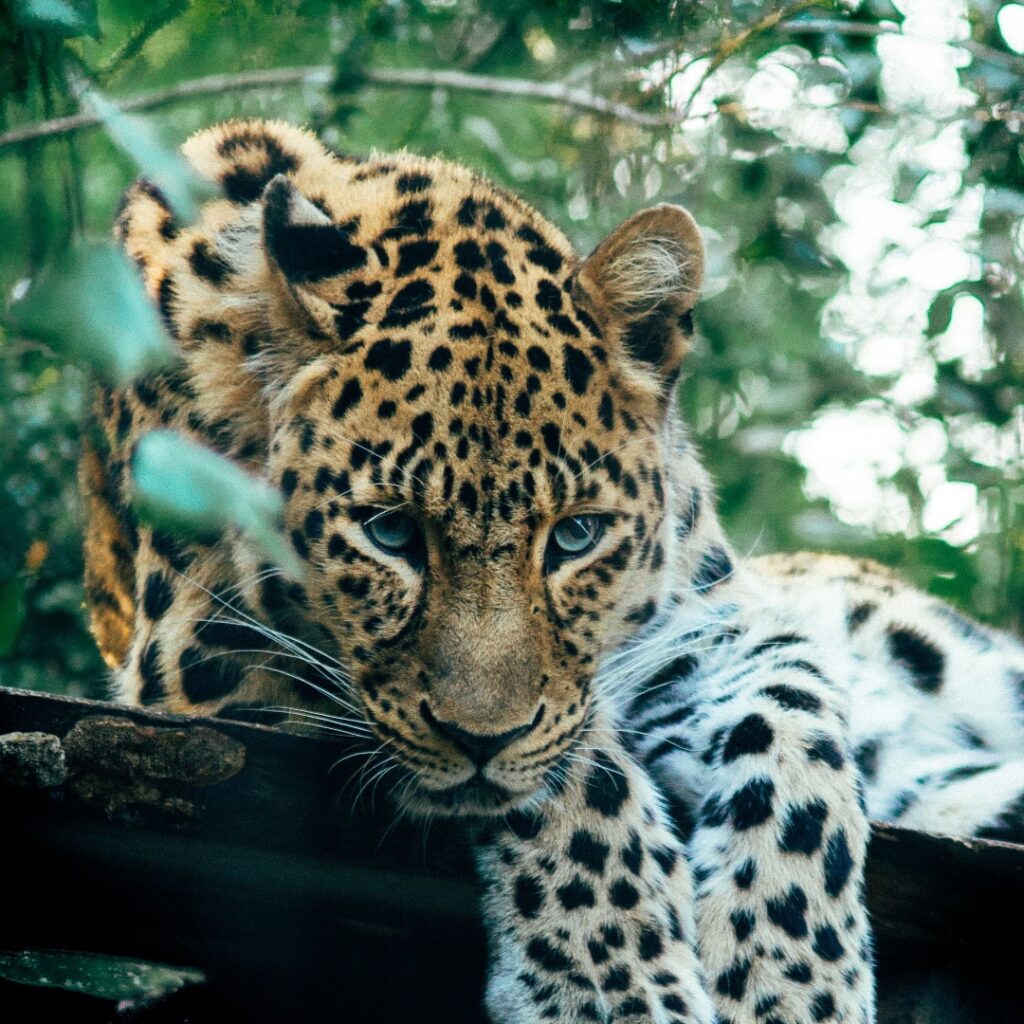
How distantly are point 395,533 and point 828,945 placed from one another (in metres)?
1.50

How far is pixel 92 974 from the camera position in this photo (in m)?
2.67

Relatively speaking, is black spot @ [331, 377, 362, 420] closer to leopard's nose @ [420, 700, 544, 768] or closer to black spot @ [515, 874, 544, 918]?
leopard's nose @ [420, 700, 544, 768]

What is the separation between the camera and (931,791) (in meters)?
4.59

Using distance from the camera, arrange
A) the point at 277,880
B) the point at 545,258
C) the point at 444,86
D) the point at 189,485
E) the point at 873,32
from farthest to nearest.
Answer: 1. the point at 444,86
2. the point at 873,32
3. the point at 545,258
4. the point at 277,880
5. the point at 189,485

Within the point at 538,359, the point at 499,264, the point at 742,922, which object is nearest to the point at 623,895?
the point at 742,922

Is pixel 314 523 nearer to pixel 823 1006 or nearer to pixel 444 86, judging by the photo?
pixel 823 1006

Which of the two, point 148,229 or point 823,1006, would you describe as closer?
point 823,1006

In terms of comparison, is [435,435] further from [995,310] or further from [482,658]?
[995,310]

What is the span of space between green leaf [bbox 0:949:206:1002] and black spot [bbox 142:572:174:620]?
1.11 m

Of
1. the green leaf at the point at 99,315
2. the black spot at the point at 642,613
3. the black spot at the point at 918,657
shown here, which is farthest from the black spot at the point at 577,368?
the green leaf at the point at 99,315

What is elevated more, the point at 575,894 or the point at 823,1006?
the point at 575,894

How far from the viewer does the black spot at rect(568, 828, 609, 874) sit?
315 cm

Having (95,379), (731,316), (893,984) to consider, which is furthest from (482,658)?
(731,316)

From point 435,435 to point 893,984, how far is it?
1.89 m
